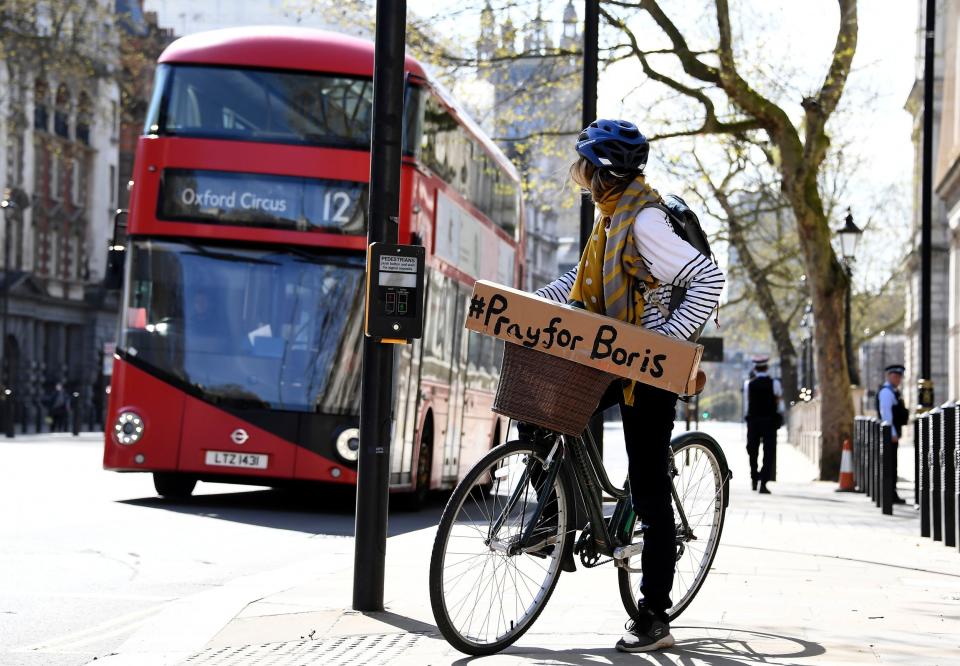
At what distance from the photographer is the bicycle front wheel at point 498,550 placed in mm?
5969

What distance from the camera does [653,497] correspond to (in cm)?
653

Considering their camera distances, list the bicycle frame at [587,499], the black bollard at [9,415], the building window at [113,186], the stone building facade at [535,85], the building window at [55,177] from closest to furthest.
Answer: the bicycle frame at [587,499] → the stone building facade at [535,85] → the black bollard at [9,415] → the building window at [55,177] → the building window at [113,186]

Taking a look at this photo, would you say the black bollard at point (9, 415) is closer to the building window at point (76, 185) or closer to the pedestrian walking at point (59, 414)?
the pedestrian walking at point (59, 414)

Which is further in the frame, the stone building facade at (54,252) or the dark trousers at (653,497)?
the stone building facade at (54,252)

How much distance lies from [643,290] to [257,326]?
864 centimetres

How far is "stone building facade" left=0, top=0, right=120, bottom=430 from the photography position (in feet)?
198

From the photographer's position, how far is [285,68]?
1521 cm

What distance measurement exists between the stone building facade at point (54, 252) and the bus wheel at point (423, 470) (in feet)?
128

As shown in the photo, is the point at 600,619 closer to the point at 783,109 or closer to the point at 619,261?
the point at 619,261

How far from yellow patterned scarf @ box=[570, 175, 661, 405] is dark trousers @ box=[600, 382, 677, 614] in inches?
6.6

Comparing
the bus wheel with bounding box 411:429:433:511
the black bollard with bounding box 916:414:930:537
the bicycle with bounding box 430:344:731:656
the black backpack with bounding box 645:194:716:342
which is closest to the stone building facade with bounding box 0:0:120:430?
the bus wheel with bounding box 411:429:433:511

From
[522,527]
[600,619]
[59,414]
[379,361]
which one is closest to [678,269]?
[522,527]

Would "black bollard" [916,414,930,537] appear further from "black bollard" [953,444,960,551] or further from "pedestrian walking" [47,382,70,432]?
"pedestrian walking" [47,382,70,432]

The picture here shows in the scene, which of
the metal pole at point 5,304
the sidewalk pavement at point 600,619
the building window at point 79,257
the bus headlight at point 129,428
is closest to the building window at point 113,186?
the building window at point 79,257
